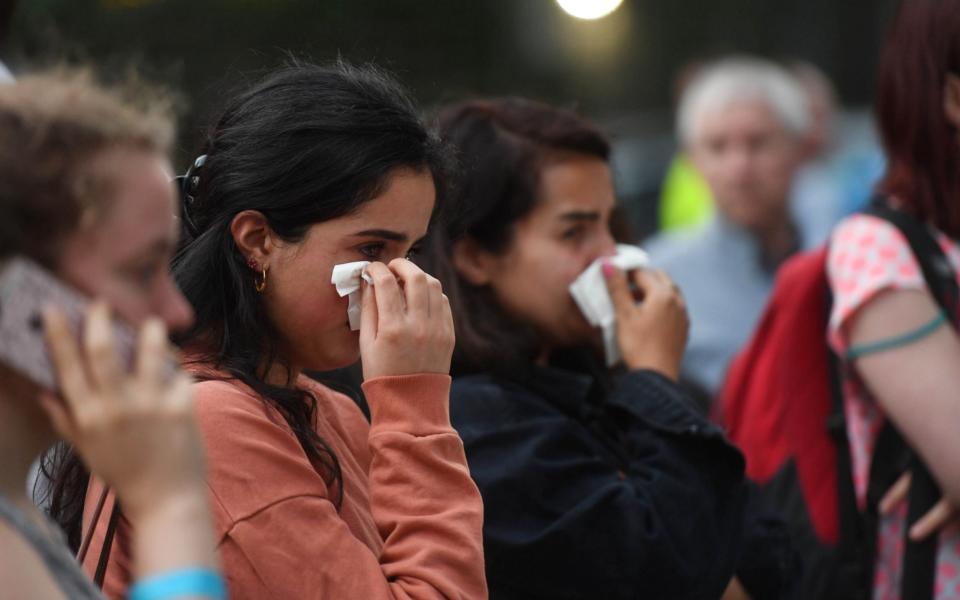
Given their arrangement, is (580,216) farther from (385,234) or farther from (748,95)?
(748,95)

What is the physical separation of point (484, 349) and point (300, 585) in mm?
993

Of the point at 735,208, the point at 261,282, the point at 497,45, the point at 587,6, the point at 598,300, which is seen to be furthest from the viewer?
the point at 497,45

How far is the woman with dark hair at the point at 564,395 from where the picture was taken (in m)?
2.48

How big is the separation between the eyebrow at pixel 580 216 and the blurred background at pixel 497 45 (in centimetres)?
40

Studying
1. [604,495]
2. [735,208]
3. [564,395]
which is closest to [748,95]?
[735,208]

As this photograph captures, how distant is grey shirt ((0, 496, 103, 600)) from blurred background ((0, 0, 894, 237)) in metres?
0.65

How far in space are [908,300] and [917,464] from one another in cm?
36

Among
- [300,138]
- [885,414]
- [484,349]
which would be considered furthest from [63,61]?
[885,414]

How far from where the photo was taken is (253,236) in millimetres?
2154

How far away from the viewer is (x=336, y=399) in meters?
2.38

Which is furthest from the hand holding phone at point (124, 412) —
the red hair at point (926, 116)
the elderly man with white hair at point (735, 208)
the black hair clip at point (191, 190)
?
the elderly man with white hair at point (735, 208)

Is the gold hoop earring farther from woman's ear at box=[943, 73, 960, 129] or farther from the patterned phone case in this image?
woman's ear at box=[943, 73, 960, 129]

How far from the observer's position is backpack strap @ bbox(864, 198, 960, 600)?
9.66 ft

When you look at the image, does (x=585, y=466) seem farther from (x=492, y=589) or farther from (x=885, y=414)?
(x=885, y=414)
